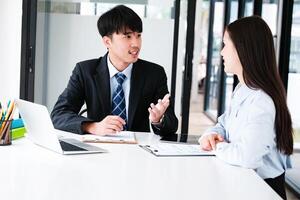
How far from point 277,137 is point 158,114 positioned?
620 mm

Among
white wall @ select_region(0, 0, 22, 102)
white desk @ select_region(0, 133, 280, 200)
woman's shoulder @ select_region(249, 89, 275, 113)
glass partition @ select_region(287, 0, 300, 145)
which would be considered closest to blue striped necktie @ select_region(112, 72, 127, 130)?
white desk @ select_region(0, 133, 280, 200)

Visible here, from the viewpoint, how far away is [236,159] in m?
1.51

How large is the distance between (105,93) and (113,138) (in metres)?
0.41

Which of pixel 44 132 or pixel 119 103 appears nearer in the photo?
pixel 44 132

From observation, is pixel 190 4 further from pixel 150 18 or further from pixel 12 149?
pixel 12 149

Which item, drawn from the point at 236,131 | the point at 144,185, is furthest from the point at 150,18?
the point at 144,185

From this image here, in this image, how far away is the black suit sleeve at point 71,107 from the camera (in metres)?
2.05

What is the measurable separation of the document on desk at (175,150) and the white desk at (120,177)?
0.04m

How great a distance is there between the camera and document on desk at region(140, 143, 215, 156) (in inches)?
65.3

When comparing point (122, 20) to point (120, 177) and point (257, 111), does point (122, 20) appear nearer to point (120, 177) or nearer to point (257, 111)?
point (257, 111)

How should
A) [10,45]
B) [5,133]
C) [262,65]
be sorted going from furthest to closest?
[10,45], [5,133], [262,65]

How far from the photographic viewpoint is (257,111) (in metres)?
1.54

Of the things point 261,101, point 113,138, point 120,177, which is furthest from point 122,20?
point 120,177

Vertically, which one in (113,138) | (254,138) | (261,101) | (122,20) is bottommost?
(113,138)
